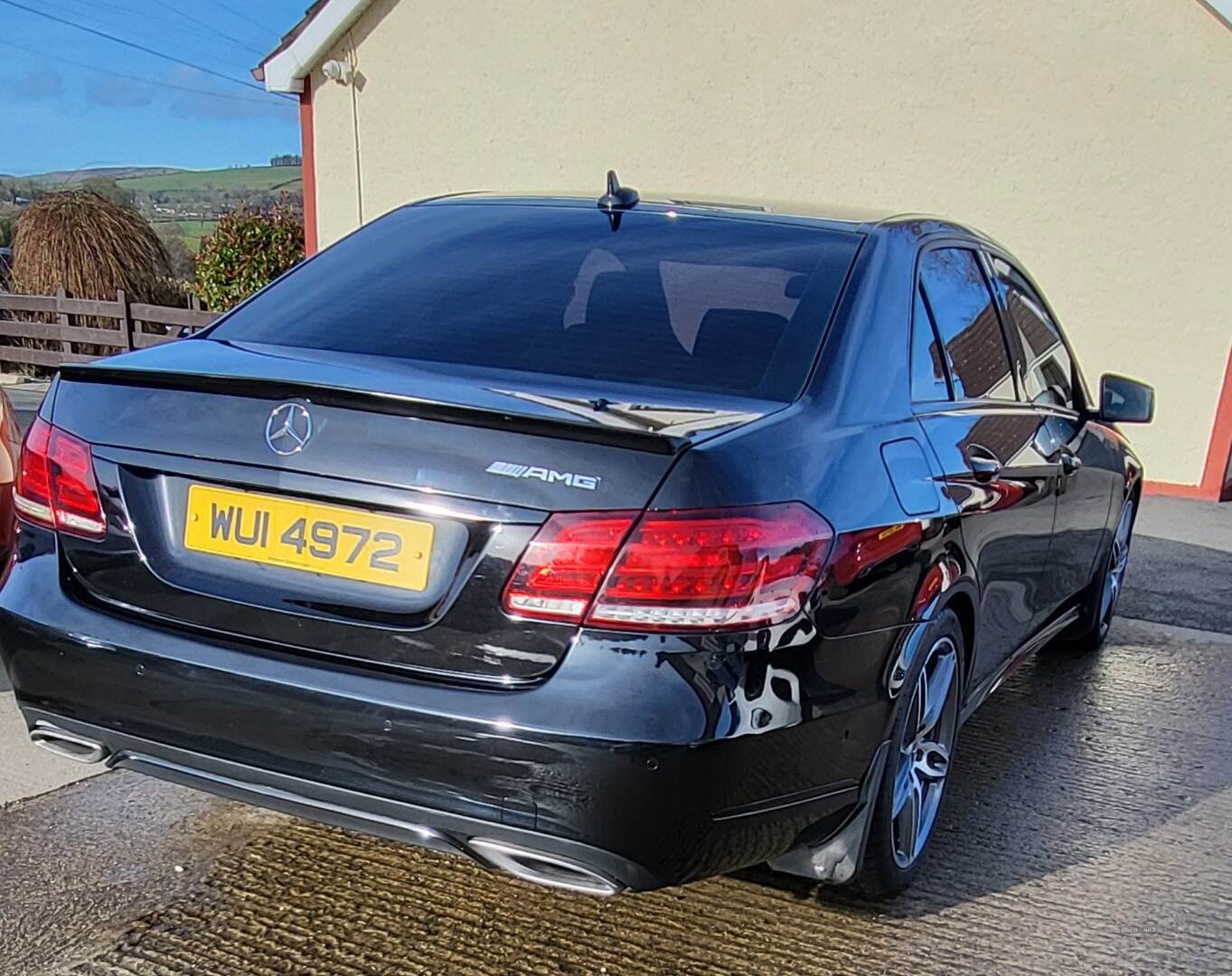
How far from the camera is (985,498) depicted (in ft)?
9.39

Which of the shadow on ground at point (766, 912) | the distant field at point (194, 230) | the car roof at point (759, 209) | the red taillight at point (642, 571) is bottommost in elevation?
the shadow on ground at point (766, 912)

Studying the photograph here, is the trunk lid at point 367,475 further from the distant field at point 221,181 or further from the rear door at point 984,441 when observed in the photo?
the distant field at point 221,181

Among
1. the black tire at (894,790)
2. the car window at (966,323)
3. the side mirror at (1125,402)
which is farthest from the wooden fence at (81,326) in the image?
the black tire at (894,790)

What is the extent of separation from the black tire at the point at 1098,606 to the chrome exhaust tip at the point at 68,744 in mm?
3545

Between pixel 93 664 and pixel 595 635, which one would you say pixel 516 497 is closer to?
pixel 595 635

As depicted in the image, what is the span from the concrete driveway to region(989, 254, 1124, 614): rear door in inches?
30.3

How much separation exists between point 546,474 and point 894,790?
1173 mm

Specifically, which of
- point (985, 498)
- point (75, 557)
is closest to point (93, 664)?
point (75, 557)

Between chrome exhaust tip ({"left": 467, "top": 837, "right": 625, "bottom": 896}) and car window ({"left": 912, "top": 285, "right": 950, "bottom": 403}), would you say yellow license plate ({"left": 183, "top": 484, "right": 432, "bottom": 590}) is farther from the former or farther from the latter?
car window ({"left": 912, "top": 285, "right": 950, "bottom": 403})

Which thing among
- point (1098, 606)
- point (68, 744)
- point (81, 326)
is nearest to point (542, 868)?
point (68, 744)

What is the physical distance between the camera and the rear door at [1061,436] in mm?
3637

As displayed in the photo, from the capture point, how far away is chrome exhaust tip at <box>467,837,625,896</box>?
199 centimetres

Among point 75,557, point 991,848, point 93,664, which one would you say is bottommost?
point 991,848

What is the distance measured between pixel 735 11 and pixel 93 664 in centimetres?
864
